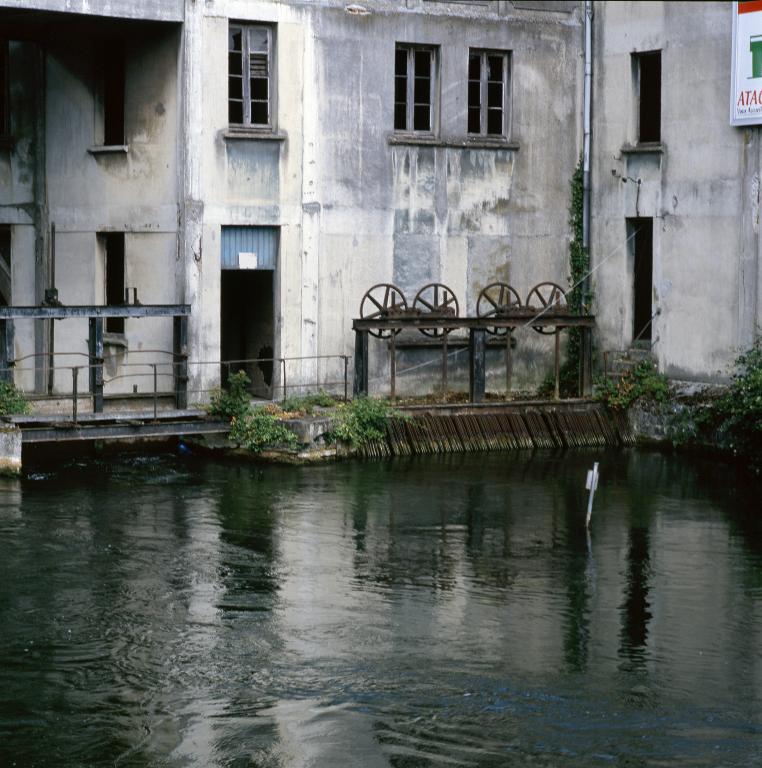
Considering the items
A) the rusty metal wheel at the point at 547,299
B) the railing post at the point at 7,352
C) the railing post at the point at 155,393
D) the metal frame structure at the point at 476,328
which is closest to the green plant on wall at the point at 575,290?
the rusty metal wheel at the point at 547,299

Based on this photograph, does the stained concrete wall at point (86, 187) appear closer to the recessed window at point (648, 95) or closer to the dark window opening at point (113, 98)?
the dark window opening at point (113, 98)

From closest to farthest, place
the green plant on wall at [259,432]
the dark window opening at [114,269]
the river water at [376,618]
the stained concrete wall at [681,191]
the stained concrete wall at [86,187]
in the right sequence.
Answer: the river water at [376,618] → the green plant on wall at [259,432] → the stained concrete wall at [681,191] → the stained concrete wall at [86,187] → the dark window opening at [114,269]

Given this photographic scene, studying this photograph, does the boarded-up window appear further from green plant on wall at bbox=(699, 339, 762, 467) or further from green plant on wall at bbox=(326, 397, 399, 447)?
green plant on wall at bbox=(699, 339, 762, 467)

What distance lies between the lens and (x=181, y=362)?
82.9ft

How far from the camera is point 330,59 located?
26.5 metres

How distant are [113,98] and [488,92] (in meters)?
6.40

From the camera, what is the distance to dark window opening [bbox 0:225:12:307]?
28125 millimetres

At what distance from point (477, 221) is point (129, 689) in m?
16.0

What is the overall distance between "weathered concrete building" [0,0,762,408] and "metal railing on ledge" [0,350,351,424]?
3.3 inches

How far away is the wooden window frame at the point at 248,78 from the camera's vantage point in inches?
1021

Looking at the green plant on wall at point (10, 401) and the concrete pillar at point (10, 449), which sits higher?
the green plant on wall at point (10, 401)

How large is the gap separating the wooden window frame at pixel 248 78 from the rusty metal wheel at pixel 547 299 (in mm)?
5461

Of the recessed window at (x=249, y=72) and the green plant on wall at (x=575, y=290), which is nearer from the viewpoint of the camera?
the recessed window at (x=249, y=72)

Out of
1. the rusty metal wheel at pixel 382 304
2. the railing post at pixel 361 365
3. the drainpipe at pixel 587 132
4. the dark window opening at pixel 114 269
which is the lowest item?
the railing post at pixel 361 365
